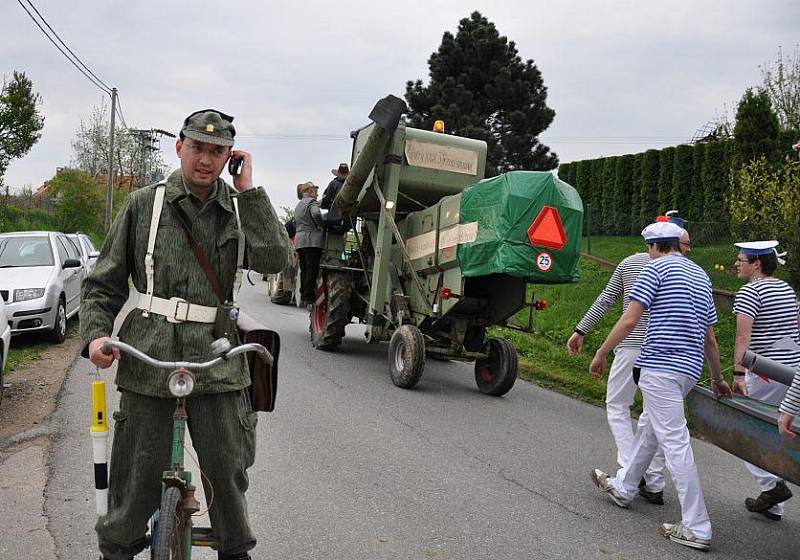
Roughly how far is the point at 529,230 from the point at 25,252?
8.04m

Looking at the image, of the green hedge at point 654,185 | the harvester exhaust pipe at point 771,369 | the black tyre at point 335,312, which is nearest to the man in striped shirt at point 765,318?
the harvester exhaust pipe at point 771,369

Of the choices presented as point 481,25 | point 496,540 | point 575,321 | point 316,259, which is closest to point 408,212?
point 316,259

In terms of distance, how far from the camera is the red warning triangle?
8367mm

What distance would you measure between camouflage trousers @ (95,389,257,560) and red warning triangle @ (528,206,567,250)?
550 cm

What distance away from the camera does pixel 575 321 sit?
15242 mm

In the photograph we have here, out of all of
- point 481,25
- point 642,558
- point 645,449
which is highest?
point 481,25

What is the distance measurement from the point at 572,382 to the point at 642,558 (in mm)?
6081

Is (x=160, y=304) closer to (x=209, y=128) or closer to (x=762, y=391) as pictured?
(x=209, y=128)

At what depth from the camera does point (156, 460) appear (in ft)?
10.5

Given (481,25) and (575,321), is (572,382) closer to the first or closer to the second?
(575,321)

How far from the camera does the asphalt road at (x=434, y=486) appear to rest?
4.86m

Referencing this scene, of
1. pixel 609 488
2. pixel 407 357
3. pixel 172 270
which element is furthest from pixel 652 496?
pixel 172 270

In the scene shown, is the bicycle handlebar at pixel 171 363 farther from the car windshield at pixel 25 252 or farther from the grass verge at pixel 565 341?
the car windshield at pixel 25 252

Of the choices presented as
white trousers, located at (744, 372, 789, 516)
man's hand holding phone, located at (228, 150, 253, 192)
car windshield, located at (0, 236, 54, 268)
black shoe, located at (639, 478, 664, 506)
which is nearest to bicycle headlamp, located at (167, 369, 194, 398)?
man's hand holding phone, located at (228, 150, 253, 192)
